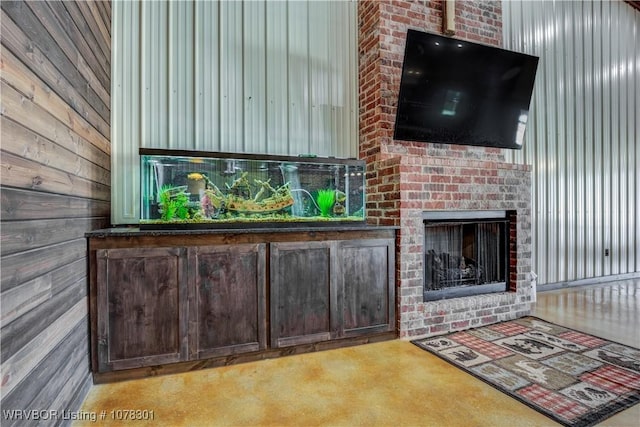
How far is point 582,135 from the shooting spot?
15.5 feet

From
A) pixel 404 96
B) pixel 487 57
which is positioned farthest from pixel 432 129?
pixel 487 57

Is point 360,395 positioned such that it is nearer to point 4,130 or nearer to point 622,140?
point 4,130

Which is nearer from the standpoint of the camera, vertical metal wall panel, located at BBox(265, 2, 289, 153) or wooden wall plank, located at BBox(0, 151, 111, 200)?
wooden wall plank, located at BBox(0, 151, 111, 200)

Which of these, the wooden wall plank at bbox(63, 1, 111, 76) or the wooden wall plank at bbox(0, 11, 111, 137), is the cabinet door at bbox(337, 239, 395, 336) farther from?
the wooden wall plank at bbox(63, 1, 111, 76)

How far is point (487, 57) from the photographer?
339cm

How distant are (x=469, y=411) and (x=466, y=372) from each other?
45 centimetres

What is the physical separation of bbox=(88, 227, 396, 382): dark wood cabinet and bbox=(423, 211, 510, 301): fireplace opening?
488 mm

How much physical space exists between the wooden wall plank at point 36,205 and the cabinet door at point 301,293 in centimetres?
117

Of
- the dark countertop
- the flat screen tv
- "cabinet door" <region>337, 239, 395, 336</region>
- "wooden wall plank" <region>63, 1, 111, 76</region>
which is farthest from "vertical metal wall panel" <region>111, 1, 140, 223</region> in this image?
the flat screen tv

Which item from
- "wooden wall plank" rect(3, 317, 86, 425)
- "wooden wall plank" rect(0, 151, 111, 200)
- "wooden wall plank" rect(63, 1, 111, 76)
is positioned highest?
"wooden wall plank" rect(63, 1, 111, 76)

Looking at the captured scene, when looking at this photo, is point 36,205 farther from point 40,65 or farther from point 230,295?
point 230,295

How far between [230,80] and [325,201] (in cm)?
141

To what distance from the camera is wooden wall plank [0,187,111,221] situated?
1116mm

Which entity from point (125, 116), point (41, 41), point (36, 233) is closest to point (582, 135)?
point (125, 116)
